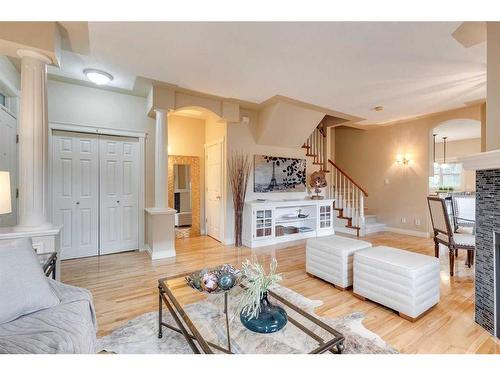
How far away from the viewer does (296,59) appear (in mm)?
2752

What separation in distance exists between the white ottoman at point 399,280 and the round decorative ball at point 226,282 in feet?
4.75

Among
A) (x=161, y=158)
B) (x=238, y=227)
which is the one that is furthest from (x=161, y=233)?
(x=238, y=227)

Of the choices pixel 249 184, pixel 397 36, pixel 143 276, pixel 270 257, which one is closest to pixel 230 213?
pixel 249 184

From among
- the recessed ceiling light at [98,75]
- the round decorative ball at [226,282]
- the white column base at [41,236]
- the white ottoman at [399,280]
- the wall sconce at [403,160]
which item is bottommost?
the white ottoman at [399,280]

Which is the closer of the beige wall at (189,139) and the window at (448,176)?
the beige wall at (189,139)

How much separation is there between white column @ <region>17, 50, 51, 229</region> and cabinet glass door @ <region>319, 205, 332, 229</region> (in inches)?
182

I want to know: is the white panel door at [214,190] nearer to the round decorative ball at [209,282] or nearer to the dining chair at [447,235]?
the round decorative ball at [209,282]

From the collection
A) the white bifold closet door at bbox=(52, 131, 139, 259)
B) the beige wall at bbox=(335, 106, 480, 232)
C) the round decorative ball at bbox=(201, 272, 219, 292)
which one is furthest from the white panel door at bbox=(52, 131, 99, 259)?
the beige wall at bbox=(335, 106, 480, 232)

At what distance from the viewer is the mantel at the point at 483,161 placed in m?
1.67

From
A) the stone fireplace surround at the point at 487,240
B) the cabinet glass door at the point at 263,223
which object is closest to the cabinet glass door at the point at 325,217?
the cabinet glass door at the point at 263,223
